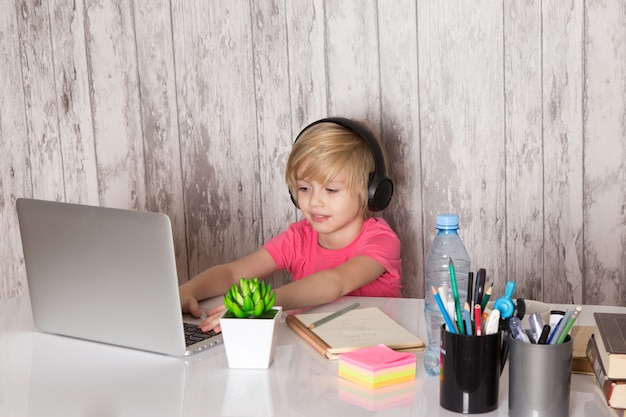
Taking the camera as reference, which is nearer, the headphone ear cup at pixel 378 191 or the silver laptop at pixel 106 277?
the silver laptop at pixel 106 277

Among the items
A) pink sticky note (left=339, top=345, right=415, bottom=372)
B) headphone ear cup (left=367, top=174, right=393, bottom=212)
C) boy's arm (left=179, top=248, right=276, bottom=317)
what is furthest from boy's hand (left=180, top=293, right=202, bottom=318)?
headphone ear cup (left=367, top=174, right=393, bottom=212)

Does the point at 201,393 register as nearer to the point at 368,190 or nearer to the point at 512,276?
the point at 368,190

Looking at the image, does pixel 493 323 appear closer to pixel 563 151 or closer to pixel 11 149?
pixel 563 151

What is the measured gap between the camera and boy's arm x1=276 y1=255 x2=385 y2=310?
1580 millimetres

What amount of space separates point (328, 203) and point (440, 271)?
631mm

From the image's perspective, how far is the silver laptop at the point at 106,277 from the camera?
4.15 ft

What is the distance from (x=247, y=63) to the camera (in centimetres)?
228

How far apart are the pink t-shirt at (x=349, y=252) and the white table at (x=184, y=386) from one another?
1.74 feet

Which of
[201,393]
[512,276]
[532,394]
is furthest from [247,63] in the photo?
[532,394]

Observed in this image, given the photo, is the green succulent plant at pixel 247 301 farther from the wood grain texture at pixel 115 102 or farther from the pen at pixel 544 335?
the wood grain texture at pixel 115 102

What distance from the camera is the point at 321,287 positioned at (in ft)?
5.32

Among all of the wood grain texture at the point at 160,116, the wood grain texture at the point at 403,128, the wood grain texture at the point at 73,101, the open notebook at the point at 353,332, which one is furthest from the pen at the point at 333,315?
the wood grain texture at the point at 73,101

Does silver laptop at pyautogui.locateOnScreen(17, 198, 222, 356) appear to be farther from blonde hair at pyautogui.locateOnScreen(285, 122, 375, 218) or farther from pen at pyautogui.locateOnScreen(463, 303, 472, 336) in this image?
blonde hair at pyautogui.locateOnScreen(285, 122, 375, 218)

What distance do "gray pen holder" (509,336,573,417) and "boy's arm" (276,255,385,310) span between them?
620mm
